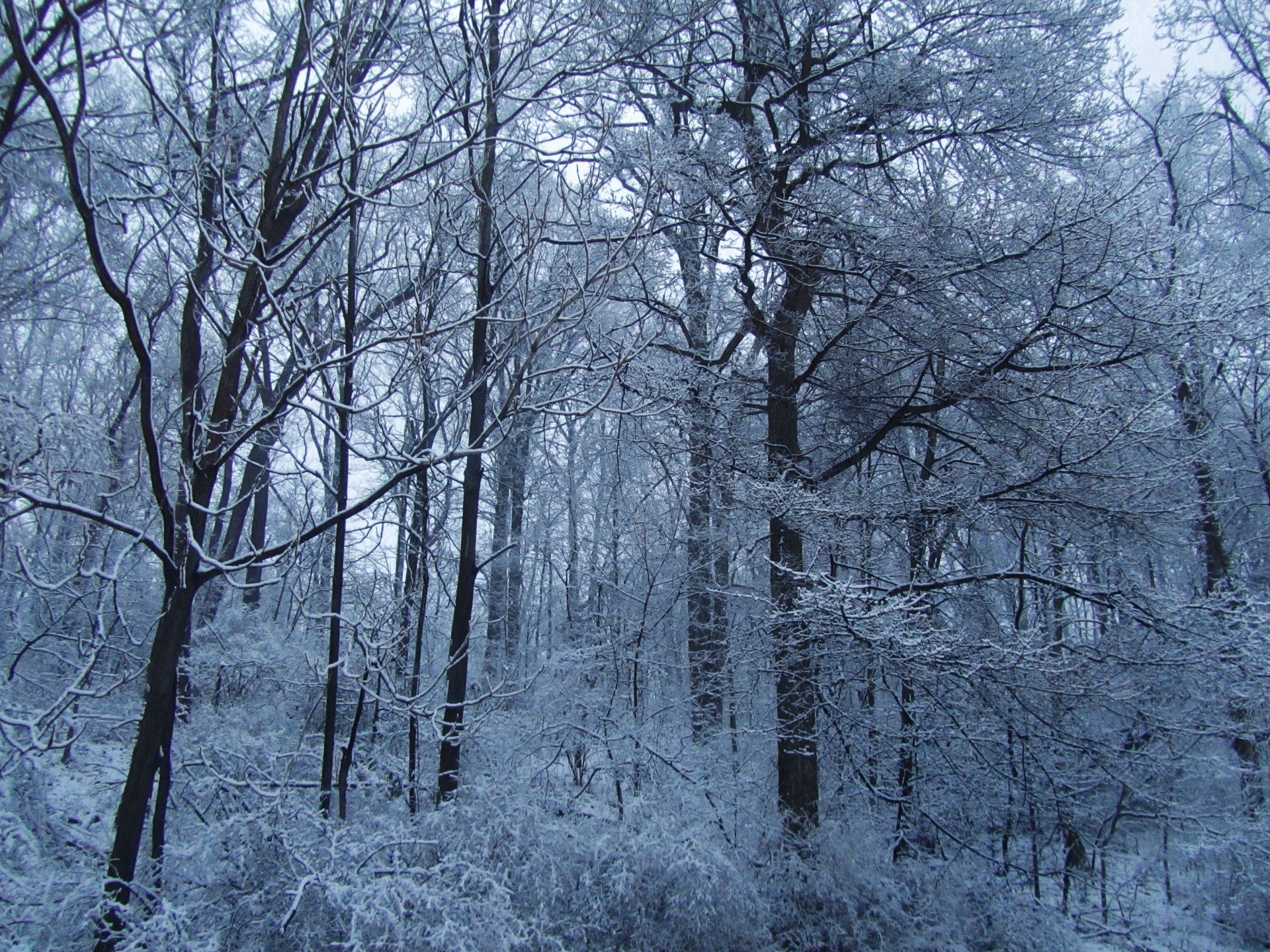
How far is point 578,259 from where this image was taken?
5.42 metres

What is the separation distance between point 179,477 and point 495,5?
3487 mm

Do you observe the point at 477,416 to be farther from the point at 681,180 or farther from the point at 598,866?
the point at 598,866

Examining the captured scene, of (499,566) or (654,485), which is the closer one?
(654,485)

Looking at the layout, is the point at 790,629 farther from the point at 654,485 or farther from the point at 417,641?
the point at 417,641

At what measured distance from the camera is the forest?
9.88ft

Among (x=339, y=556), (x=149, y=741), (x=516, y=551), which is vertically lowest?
(x=149, y=741)

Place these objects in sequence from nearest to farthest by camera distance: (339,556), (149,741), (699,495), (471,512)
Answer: (149,741), (339,556), (471,512), (699,495)

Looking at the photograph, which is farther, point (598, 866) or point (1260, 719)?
point (1260, 719)

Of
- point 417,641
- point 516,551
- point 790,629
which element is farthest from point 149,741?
point 516,551

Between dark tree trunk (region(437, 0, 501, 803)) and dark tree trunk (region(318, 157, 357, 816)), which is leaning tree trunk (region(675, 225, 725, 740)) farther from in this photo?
dark tree trunk (region(318, 157, 357, 816))

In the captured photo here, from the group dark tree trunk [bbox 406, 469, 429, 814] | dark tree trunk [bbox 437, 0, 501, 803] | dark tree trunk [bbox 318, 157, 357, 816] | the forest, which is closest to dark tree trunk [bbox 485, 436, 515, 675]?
the forest

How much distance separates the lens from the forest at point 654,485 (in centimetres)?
301

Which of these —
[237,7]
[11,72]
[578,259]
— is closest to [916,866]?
[578,259]

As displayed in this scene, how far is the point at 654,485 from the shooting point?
7.64 m
